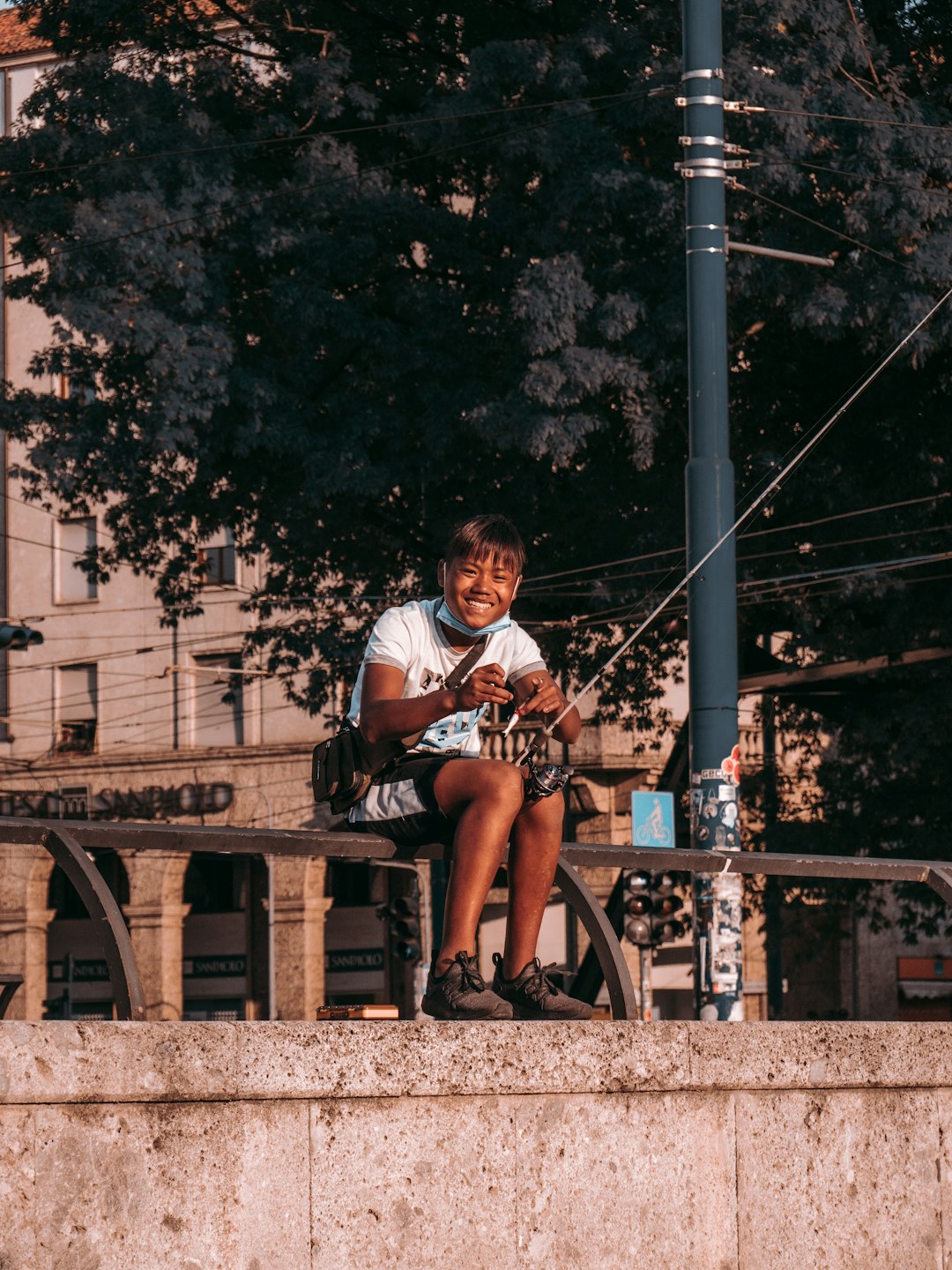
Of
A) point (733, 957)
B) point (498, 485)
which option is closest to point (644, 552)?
point (498, 485)

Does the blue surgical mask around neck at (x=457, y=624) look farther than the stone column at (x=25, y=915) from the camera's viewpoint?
No

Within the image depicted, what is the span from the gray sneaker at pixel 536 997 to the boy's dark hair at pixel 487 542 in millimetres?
985

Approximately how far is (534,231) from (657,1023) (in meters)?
12.6

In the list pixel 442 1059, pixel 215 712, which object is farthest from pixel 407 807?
pixel 215 712

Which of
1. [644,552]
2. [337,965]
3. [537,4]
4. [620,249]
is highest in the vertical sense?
[537,4]

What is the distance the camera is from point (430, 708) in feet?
15.0

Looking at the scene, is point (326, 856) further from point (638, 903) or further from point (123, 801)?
point (123, 801)

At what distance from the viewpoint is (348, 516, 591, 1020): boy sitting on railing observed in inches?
175

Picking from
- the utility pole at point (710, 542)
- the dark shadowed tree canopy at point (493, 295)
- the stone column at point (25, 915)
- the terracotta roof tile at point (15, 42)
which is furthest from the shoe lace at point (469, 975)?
the terracotta roof tile at point (15, 42)

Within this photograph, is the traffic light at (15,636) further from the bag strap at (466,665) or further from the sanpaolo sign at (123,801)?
the bag strap at (466,665)

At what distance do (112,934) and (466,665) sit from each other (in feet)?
4.30

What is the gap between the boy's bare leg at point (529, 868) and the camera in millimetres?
4617

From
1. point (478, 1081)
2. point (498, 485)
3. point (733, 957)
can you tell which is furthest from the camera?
point (498, 485)

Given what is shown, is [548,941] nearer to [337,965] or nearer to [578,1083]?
[337,965]
